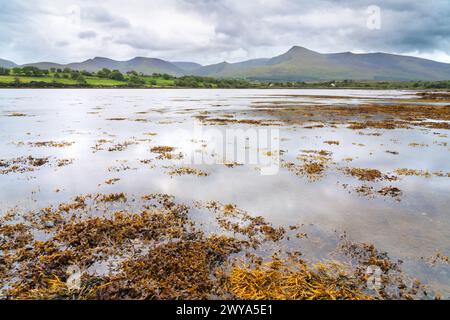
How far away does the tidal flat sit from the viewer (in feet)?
22.1

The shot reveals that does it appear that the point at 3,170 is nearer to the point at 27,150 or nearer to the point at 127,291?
the point at 27,150

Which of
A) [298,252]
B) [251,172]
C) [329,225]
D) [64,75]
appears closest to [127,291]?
[298,252]

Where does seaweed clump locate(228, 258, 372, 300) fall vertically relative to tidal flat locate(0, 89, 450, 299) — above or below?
below

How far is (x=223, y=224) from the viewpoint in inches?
388

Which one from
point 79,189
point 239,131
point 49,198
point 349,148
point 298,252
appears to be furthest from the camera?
point 239,131

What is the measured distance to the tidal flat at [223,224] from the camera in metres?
6.72

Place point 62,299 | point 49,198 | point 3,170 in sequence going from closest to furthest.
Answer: point 62,299 < point 49,198 < point 3,170

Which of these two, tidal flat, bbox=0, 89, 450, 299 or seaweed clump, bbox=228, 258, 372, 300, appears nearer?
seaweed clump, bbox=228, 258, 372, 300

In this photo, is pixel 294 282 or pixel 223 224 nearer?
pixel 294 282

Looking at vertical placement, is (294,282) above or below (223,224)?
below

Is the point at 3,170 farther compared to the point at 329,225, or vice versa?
the point at 3,170

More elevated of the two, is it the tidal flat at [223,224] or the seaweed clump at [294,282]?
the tidal flat at [223,224]

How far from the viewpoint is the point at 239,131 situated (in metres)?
29.9

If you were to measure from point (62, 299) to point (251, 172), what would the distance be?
1145cm
